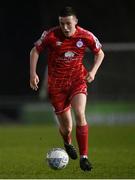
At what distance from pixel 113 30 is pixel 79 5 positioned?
62.2 inches

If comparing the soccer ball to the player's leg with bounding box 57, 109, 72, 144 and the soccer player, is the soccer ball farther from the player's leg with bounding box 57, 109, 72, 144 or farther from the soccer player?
the player's leg with bounding box 57, 109, 72, 144

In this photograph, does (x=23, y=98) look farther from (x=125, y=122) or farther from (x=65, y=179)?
(x=65, y=179)

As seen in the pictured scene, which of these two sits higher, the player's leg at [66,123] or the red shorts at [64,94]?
the red shorts at [64,94]

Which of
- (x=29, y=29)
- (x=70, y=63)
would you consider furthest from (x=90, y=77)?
(x=29, y=29)

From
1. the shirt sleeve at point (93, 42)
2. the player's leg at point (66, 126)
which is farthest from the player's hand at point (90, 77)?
the player's leg at point (66, 126)

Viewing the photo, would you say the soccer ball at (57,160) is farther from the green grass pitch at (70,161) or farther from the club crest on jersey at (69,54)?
the club crest on jersey at (69,54)

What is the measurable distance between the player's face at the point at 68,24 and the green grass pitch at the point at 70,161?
1.75 m

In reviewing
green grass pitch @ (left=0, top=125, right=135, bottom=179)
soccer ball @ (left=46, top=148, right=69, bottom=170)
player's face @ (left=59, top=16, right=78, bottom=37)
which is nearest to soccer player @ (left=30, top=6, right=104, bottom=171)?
player's face @ (left=59, top=16, right=78, bottom=37)

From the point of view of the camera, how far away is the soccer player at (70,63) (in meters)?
10.0

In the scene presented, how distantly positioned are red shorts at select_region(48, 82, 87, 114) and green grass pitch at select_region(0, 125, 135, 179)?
80cm

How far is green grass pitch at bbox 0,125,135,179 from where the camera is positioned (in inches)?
377

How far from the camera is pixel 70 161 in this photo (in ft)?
38.1

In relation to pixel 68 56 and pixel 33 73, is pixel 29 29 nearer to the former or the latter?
pixel 68 56

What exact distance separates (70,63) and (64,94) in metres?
0.47
